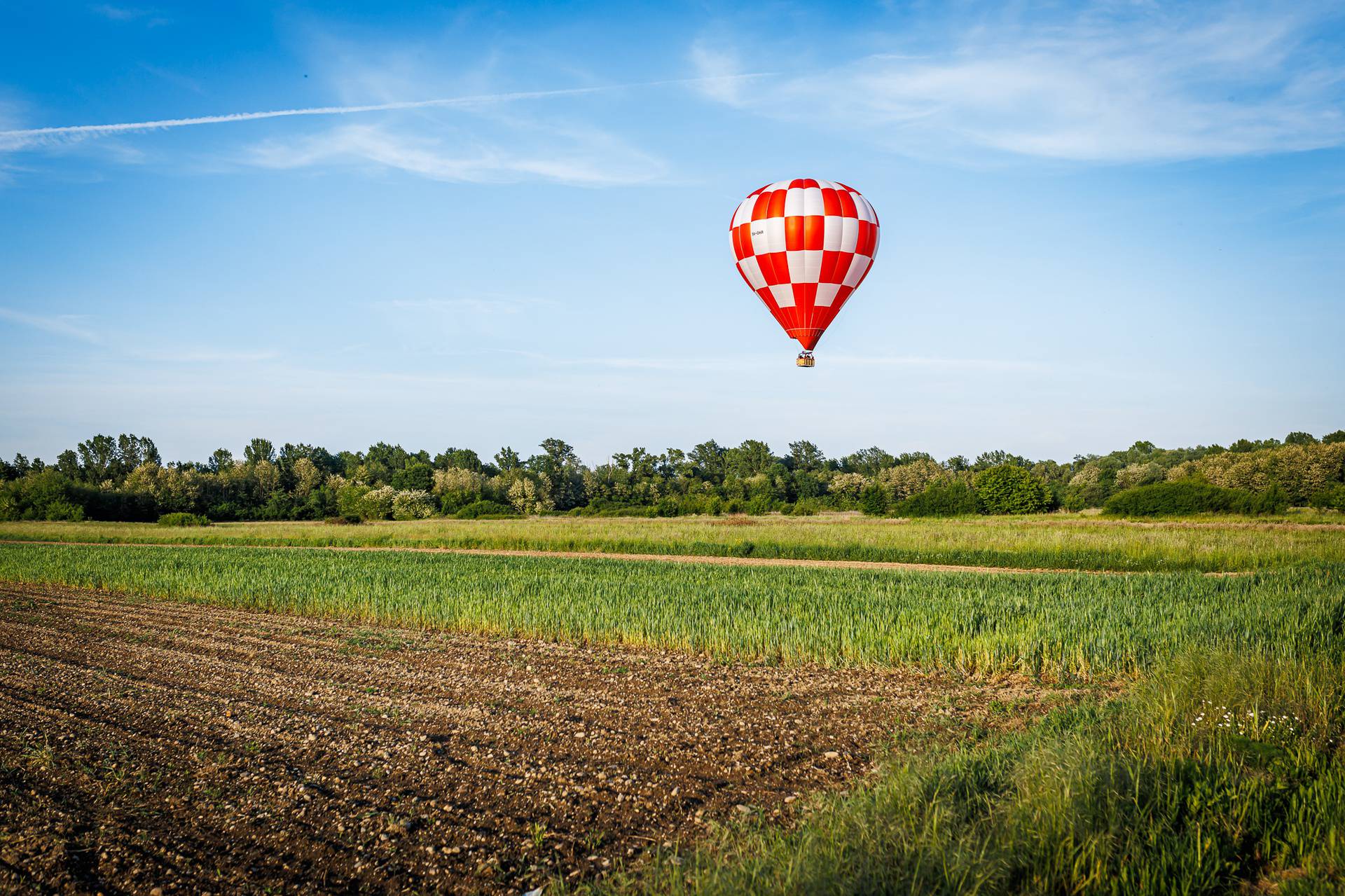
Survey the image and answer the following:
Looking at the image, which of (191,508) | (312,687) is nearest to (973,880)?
(312,687)

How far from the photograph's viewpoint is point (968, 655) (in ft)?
34.4

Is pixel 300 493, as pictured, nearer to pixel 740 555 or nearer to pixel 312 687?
pixel 740 555

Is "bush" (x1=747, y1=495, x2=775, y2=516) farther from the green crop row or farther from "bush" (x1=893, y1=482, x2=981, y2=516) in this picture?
the green crop row

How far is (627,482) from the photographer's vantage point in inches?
3868

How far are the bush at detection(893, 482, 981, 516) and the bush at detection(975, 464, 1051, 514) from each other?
2.27 m

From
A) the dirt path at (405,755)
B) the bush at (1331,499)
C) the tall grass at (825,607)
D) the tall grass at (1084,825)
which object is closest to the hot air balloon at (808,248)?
the tall grass at (825,607)

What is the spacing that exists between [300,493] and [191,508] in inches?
510

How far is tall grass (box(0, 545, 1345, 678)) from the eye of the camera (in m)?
10.3

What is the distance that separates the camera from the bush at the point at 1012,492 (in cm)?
6512

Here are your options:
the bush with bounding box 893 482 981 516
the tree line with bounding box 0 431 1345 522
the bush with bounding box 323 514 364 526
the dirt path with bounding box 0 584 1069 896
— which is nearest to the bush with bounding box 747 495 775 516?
the tree line with bounding box 0 431 1345 522

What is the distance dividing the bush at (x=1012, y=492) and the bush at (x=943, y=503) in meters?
2.27

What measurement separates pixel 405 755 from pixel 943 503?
60.7m

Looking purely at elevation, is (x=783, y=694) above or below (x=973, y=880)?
below

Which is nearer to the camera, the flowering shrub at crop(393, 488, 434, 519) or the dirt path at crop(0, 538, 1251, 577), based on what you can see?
the dirt path at crop(0, 538, 1251, 577)
